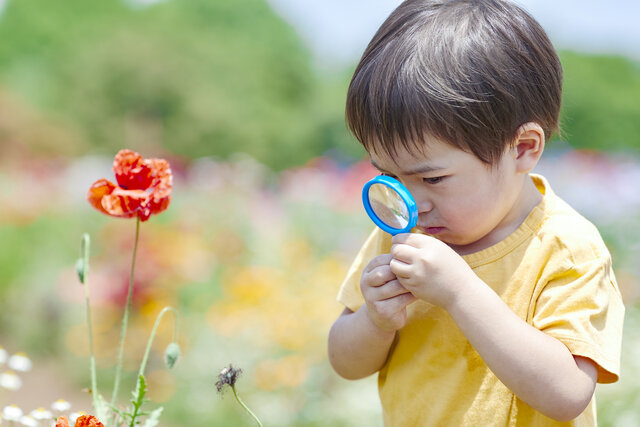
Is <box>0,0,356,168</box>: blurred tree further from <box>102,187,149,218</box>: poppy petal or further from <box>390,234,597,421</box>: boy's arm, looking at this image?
<box>390,234,597,421</box>: boy's arm

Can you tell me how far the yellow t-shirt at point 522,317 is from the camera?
1.15m

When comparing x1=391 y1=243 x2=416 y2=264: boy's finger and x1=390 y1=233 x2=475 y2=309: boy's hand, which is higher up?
x1=391 y1=243 x2=416 y2=264: boy's finger

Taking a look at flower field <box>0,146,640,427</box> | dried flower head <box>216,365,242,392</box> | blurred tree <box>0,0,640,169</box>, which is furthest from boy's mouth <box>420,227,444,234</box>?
blurred tree <box>0,0,640,169</box>

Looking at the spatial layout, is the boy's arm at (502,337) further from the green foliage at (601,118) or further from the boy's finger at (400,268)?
the green foliage at (601,118)

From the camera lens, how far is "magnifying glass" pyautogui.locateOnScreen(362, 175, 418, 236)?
1.11m

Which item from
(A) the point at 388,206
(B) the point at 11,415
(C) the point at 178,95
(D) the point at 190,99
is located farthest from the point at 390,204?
(C) the point at 178,95

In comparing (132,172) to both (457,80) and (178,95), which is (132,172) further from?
(178,95)

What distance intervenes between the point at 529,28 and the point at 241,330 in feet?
10.2

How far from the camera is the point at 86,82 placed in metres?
13.5

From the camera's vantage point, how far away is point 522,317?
1.21 metres

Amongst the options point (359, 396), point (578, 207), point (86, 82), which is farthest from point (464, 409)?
point (86, 82)

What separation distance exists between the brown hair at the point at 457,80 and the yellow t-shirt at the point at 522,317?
186 millimetres

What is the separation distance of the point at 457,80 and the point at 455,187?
0.18 meters

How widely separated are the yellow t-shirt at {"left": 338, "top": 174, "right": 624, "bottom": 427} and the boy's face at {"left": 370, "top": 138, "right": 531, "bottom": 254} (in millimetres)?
70
